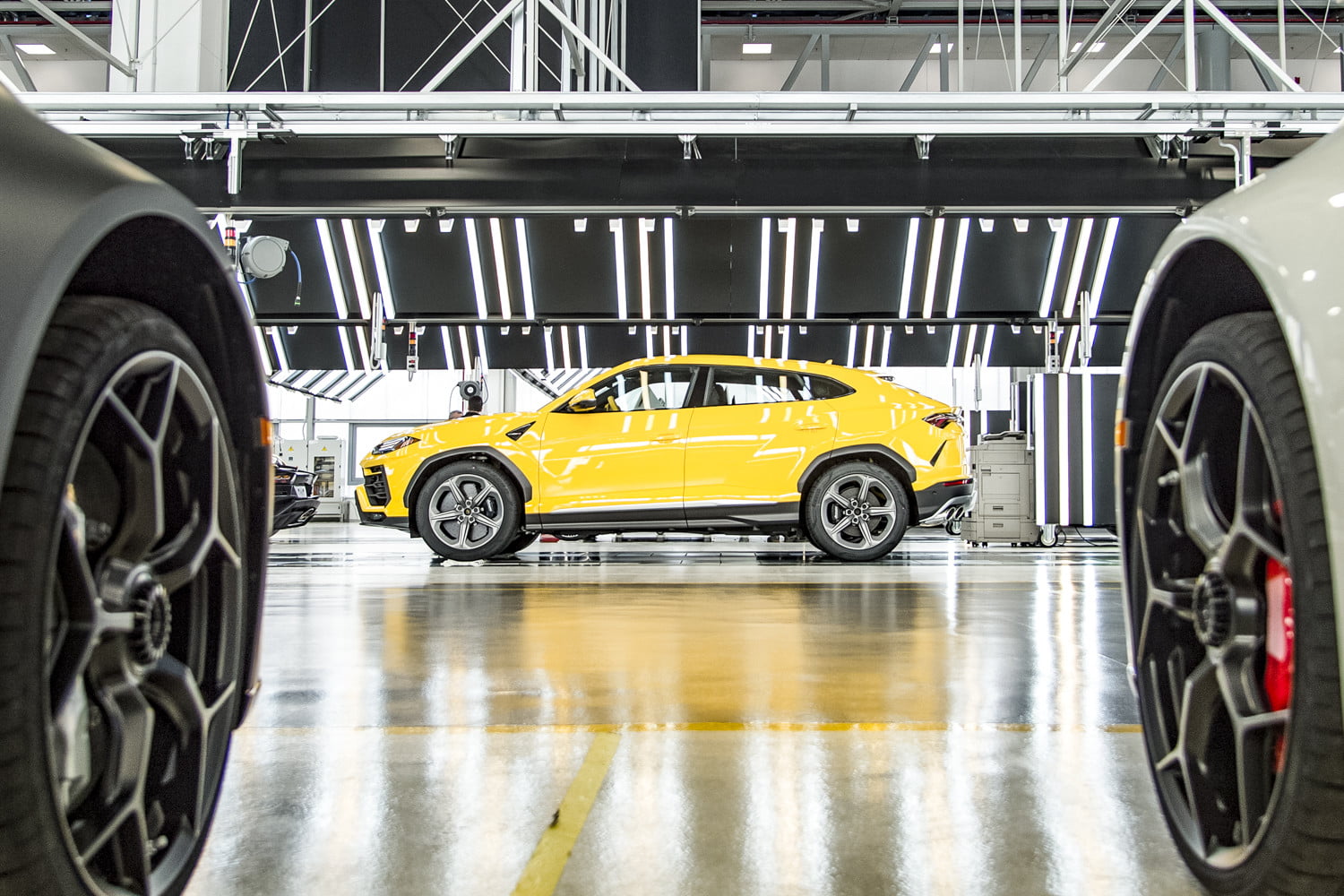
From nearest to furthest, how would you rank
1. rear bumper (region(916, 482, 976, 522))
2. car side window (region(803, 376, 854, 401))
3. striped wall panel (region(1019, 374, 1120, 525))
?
rear bumper (region(916, 482, 976, 522)) → car side window (region(803, 376, 854, 401)) → striped wall panel (region(1019, 374, 1120, 525))

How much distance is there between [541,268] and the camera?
14.2 meters

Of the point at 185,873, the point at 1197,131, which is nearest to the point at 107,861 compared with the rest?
the point at 185,873

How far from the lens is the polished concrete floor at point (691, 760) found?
1.49 metres

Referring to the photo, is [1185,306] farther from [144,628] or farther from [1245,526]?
[144,628]

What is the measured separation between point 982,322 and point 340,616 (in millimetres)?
12135

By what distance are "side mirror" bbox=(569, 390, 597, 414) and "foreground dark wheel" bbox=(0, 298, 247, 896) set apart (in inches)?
244

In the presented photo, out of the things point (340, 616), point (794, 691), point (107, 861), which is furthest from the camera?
point (340, 616)

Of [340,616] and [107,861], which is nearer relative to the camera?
[107,861]

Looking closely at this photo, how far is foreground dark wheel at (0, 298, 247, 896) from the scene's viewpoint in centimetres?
95

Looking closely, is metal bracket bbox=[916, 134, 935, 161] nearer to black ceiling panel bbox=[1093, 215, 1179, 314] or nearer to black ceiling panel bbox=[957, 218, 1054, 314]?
black ceiling panel bbox=[957, 218, 1054, 314]

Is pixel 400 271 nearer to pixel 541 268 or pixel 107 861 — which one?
pixel 541 268

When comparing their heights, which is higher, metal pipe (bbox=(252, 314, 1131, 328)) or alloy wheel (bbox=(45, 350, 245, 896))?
metal pipe (bbox=(252, 314, 1131, 328))

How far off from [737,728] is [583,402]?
561 cm

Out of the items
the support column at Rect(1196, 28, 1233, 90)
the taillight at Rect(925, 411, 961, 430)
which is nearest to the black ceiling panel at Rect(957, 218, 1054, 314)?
the support column at Rect(1196, 28, 1233, 90)
